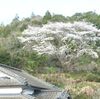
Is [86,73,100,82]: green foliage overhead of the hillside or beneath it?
beneath

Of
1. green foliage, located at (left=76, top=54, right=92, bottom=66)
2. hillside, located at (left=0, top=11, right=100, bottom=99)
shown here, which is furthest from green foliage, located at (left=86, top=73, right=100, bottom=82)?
green foliage, located at (left=76, top=54, right=92, bottom=66)

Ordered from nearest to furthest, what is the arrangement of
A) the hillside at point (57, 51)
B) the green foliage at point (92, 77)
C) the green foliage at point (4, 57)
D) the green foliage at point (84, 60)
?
the green foliage at point (92, 77) → the green foliage at point (4, 57) → the hillside at point (57, 51) → the green foliage at point (84, 60)

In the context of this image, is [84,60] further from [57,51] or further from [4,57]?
[4,57]

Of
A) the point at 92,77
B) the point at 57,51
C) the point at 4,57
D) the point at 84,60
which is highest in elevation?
the point at 57,51

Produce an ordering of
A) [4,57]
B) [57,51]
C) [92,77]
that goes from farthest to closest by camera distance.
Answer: [57,51]
[4,57]
[92,77]

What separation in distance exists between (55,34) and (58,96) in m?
25.6

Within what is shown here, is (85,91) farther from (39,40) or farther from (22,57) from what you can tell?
(39,40)

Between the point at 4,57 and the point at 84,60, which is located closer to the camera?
the point at 4,57

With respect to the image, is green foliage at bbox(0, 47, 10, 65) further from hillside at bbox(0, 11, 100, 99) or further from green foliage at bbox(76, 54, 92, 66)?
green foliage at bbox(76, 54, 92, 66)

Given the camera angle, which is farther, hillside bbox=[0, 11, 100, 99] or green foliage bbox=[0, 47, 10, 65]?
hillside bbox=[0, 11, 100, 99]

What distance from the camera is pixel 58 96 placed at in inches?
671

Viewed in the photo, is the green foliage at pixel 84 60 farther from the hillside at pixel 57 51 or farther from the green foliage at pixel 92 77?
the green foliage at pixel 92 77

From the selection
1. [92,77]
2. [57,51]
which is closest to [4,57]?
[57,51]

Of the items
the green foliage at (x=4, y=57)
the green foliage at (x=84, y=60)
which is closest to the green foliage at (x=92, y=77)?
the green foliage at (x=84, y=60)
